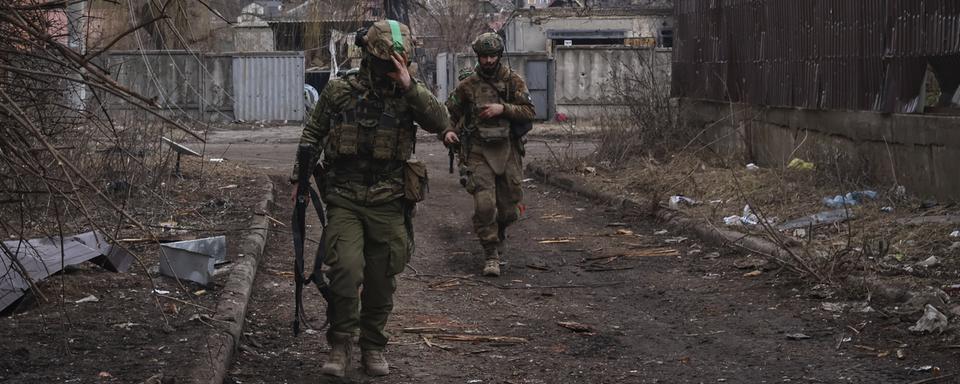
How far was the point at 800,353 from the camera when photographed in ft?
20.5

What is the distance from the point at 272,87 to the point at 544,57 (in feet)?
24.1

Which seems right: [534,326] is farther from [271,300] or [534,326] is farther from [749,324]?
[271,300]

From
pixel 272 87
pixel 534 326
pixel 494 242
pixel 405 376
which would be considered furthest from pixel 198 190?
pixel 272 87

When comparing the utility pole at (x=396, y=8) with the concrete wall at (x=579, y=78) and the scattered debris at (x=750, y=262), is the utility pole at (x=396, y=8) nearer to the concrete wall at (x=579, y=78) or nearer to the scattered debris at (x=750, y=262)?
the concrete wall at (x=579, y=78)

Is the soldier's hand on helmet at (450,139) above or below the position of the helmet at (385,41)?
below

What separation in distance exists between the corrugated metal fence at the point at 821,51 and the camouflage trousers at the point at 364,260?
5651 mm

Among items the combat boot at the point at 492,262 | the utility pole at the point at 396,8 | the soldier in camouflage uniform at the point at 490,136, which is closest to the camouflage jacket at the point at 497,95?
the soldier in camouflage uniform at the point at 490,136

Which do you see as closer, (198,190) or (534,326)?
(534,326)

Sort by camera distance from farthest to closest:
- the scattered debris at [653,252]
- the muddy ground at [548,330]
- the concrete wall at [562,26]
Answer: the concrete wall at [562,26], the scattered debris at [653,252], the muddy ground at [548,330]

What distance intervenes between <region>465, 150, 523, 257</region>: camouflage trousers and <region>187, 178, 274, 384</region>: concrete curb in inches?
69.2

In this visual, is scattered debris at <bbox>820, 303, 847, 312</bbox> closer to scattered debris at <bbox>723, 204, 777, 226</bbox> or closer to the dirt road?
the dirt road

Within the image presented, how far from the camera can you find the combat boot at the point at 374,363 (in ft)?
19.8

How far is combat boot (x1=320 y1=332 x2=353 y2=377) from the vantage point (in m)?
5.89

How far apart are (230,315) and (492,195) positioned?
3.18 metres
